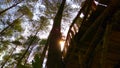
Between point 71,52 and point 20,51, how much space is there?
82.2 ft

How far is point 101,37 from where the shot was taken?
19.7 feet

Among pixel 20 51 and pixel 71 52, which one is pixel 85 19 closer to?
pixel 71 52

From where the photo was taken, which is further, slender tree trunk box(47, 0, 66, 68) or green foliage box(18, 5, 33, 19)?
green foliage box(18, 5, 33, 19)

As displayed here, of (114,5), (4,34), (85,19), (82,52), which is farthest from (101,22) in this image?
(4,34)

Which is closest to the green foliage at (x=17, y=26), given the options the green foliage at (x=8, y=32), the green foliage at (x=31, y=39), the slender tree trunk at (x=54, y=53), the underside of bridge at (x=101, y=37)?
the green foliage at (x=8, y=32)

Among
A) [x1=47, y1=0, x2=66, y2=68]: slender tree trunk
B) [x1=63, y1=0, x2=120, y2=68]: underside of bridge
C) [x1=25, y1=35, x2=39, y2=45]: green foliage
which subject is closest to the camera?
[x1=63, y1=0, x2=120, y2=68]: underside of bridge

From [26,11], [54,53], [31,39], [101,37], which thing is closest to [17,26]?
[26,11]

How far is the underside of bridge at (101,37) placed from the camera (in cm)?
505

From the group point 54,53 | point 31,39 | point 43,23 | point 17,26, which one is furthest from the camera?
point 31,39

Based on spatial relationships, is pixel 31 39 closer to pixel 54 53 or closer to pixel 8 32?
pixel 8 32

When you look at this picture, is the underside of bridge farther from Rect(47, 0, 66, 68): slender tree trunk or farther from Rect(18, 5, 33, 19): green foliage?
Rect(18, 5, 33, 19): green foliage

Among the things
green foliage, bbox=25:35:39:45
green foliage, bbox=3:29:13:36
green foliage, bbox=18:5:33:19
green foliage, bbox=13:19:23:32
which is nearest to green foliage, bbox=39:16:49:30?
green foliage, bbox=18:5:33:19

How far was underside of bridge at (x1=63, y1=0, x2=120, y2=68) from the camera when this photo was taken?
5052 millimetres

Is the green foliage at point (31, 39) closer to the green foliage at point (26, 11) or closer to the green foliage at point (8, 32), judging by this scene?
the green foliage at point (8, 32)
